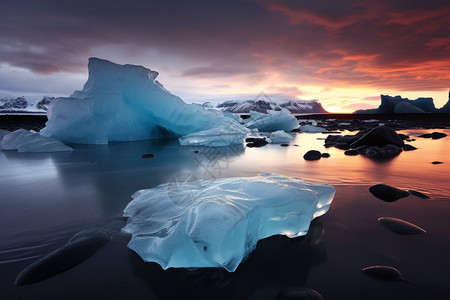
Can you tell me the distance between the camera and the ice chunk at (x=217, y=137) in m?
8.12

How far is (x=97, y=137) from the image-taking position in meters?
9.19

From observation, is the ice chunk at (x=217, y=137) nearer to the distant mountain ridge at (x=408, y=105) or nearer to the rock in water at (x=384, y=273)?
the rock in water at (x=384, y=273)

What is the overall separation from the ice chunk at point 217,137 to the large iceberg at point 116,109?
5.0 inches

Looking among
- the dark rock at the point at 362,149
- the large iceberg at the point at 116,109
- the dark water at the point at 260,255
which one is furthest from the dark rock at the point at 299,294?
the large iceberg at the point at 116,109

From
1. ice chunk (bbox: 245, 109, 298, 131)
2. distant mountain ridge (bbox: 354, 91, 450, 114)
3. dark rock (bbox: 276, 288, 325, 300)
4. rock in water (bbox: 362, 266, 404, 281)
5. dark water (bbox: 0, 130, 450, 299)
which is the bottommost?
dark water (bbox: 0, 130, 450, 299)

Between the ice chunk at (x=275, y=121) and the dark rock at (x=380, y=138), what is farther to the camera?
the ice chunk at (x=275, y=121)

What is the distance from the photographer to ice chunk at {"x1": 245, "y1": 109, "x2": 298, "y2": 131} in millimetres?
15172

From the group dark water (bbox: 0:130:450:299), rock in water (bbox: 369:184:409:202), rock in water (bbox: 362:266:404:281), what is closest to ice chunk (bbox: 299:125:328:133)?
dark water (bbox: 0:130:450:299)

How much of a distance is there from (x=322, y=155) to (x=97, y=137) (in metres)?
8.40

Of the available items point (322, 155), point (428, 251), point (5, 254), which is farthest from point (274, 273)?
point (322, 155)

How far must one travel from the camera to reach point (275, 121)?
15805 millimetres

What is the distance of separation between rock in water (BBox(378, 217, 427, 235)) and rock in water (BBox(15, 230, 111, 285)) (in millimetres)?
2183

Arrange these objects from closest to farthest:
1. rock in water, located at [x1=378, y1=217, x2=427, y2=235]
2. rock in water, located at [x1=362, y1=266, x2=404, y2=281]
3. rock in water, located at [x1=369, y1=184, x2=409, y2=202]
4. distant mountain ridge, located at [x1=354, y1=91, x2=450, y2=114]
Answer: rock in water, located at [x1=362, y1=266, x2=404, y2=281]
rock in water, located at [x1=378, y1=217, x2=427, y2=235]
rock in water, located at [x1=369, y1=184, x2=409, y2=202]
distant mountain ridge, located at [x1=354, y1=91, x2=450, y2=114]

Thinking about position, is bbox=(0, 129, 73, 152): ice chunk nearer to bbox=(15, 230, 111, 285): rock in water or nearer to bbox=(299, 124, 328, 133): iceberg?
bbox=(15, 230, 111, 285): rock in water
